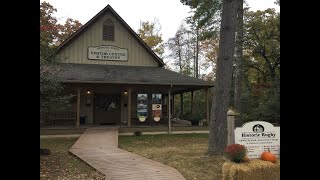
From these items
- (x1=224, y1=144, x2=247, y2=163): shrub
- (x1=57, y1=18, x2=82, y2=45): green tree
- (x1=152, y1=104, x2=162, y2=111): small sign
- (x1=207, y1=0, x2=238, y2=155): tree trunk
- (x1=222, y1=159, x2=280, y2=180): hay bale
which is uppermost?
(x1=57, y1=18, x2=82, y2=45): green tree

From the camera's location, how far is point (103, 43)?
71.6 feet

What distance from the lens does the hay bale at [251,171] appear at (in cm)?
640

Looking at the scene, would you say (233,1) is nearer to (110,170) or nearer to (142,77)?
(110,170)

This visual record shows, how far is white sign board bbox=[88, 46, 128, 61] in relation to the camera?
71.1 feet

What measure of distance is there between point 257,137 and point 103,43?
52.5 feet

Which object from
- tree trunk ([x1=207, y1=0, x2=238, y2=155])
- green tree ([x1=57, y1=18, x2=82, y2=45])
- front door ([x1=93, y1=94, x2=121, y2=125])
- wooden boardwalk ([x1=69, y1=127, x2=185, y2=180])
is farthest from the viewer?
green tree ([x1=57, y1=18, x2=82, y2=45])

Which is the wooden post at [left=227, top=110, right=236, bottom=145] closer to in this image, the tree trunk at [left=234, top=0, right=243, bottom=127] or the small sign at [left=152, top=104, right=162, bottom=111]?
the small sign at [left=152, top=104, right=162, bottom=111]

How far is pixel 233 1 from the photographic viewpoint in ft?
34.8

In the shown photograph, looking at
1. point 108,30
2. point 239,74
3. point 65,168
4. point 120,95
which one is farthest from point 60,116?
point 65,168

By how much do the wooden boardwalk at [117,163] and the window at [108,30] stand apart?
948 centimetres

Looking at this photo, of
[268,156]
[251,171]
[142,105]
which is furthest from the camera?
[142,105]

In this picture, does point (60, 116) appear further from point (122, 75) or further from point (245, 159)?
point (245, 159)

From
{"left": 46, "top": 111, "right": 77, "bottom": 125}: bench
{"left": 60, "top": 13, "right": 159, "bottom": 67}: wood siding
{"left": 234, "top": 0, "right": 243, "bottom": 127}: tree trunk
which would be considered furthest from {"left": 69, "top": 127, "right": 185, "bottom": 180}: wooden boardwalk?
{"left": 234, "top": 0, "right": 243, "bottom": 127}: tree trunk

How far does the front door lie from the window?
363cm
